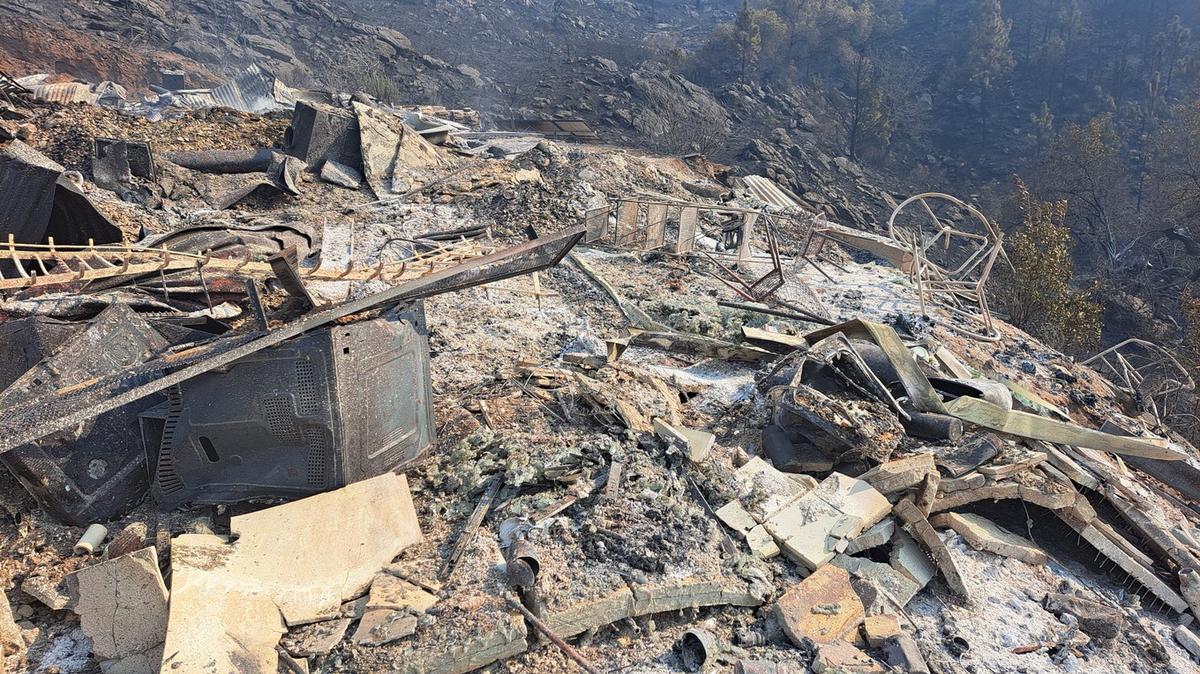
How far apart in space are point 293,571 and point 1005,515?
4.34 meters

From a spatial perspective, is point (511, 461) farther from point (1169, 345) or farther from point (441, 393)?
point (1169, 345)

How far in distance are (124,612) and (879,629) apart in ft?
10.7

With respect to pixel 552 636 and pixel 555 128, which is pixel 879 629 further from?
pixel 555 128

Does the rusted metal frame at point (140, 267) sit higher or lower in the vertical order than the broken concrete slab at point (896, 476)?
higher

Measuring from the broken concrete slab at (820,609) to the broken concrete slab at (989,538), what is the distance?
1.15 metres

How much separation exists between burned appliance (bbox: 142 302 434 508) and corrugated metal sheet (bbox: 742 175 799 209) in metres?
12.8

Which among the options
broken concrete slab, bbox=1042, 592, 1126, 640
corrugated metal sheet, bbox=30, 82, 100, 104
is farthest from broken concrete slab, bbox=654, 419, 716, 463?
corrugated metal sheet, bbox=30, 82, 100, 104

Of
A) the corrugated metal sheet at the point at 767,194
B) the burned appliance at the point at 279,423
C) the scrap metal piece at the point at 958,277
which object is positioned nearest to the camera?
the burned appliance at the point at 279,423

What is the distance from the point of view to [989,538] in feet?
12.3

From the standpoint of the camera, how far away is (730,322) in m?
6.57

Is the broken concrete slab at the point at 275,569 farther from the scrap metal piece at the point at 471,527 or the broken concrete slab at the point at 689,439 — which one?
the broken concrete slab at the point at 689,439

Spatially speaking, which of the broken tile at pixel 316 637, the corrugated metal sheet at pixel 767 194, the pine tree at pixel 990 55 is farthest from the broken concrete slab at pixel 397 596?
the pine tree at pixel 990 55

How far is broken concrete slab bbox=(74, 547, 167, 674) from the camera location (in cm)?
242

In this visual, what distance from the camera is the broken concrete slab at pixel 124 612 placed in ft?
7.93
